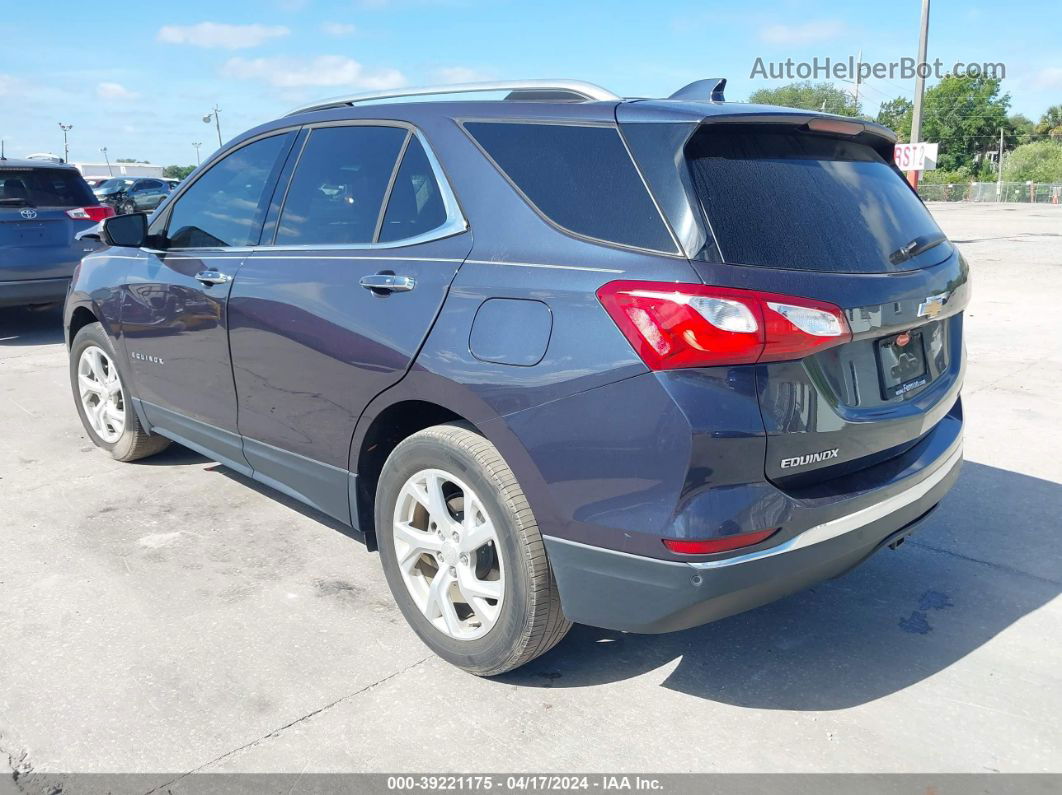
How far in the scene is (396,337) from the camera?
302 cm

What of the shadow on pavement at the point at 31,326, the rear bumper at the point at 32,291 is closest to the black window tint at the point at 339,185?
the rear bumper at the point at 32,291

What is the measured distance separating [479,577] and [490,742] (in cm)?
51

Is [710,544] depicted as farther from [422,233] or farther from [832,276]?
[422,233]

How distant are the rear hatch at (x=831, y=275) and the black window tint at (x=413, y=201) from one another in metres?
0.96

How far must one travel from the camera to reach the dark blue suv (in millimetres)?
2402

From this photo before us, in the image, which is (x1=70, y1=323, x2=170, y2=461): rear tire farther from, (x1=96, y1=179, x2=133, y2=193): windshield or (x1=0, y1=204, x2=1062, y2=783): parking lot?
(x1=96, y1=179, x2=133, y2=193): windshield

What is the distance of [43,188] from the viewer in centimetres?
920

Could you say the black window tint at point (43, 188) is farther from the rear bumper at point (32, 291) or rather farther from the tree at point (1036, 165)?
the tree at point (1036, 165)

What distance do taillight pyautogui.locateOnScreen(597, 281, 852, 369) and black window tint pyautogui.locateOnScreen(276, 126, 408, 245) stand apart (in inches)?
51.1

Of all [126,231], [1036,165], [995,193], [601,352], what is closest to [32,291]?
[126,231]

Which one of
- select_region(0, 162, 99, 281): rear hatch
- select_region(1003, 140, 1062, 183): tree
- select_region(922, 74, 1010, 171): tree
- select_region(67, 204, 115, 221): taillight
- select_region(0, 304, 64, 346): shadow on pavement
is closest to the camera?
select_region(0, 162, 99, 281): rear hatch

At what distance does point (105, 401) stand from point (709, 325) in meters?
4.13

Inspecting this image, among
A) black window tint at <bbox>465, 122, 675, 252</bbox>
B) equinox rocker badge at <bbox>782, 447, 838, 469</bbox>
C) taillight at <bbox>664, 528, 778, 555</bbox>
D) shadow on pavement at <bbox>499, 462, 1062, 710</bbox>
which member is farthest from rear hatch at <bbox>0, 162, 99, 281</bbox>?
equinox rocker badge at <bbox>782, 447, 838, 469</bbox>

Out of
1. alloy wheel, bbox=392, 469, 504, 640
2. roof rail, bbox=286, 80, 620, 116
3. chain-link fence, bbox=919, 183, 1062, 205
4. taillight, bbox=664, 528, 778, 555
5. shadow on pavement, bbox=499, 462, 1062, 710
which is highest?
roof rail, bbox=286, 80, 620, 116
